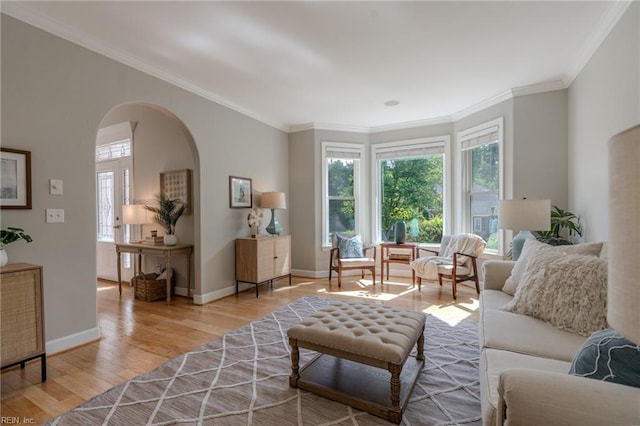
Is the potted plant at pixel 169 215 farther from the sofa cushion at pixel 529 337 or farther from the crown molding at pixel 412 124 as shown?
the sofa cushion at pixel 529 337

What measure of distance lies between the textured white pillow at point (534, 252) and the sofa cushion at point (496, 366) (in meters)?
0.92

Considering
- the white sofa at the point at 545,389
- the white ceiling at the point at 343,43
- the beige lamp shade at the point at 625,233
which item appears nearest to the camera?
the beige lamp shade at the point at 625,233

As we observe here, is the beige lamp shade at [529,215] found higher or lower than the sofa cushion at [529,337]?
higher

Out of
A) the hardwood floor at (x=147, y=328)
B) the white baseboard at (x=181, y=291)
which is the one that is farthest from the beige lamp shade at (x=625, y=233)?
the white baseboard at (x=181, y=291)

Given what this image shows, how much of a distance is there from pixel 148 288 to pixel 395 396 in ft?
11.4

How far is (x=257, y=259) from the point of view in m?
4.12

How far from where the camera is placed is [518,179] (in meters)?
3.87

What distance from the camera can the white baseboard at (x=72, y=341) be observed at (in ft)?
7.97

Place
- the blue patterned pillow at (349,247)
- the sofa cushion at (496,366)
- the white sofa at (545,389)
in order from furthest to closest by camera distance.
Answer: the blue patterned pillow at (349,247) < the sofa cushion at (496,366) < the white sofa at (545,389)

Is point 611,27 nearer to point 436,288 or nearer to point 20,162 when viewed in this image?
point 436,288

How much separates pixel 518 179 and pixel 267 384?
149 inches

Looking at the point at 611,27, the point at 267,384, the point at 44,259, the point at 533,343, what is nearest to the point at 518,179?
the point at 611,27

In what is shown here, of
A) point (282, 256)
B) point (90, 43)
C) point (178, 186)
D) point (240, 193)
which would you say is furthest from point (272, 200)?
point (90, 43)

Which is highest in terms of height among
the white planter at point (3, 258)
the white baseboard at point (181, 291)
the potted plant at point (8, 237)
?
the potted plant at point (8, 237)
